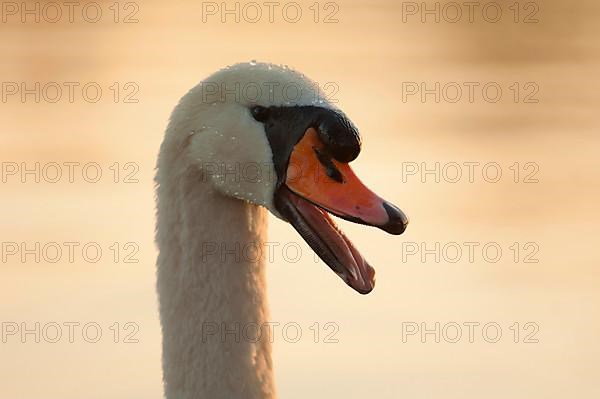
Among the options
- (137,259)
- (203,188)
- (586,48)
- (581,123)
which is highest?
(586,48)

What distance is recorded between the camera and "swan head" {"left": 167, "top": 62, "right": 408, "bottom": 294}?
5.01 meters

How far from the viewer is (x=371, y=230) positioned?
388 inches

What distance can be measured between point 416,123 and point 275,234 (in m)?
3.30

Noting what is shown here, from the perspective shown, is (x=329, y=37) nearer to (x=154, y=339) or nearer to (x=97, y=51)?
(x=97, y=51)

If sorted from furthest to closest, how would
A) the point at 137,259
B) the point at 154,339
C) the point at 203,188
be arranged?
the point at 137,259
the point at 154,339
the point at 203,188

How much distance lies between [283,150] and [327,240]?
11.9 inches

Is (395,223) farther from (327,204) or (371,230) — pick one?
(371,230)

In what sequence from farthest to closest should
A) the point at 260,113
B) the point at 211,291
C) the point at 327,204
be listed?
the point at 211,291 → the point at 260,113 → the point at 327,204

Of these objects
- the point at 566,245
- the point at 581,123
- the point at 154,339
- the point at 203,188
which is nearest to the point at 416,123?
the point at 581,123

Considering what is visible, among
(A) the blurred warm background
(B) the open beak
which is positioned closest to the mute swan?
(B) the open beak

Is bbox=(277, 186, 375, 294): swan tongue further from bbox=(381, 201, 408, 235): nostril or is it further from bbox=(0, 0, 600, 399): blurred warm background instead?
bbox=(0, 0, 600, 399): blurred warm background

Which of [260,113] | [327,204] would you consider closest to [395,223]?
[327,204]

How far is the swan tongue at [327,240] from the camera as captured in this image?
16.3ft

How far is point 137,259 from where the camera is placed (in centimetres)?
955
